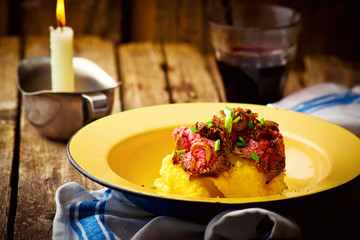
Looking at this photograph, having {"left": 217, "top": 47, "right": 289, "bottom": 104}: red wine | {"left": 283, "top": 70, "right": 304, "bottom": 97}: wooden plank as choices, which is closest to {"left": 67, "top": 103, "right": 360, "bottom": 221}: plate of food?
{"left": 217, "top": 47, "right": 289, "bottom": 104}: red wine

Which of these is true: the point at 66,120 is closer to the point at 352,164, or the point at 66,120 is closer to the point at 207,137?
the point at 207,137

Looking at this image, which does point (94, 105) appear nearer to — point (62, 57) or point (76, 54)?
point (62, 57)

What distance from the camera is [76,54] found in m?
2.20

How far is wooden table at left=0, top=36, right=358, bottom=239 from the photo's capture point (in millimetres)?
1200

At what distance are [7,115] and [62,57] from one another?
0.31 metres

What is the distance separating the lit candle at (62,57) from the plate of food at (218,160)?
0.30 metres

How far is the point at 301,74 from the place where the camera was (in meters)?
2.18

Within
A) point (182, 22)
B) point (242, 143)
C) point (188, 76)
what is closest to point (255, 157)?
point (242, 143)

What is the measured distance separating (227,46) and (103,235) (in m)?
0.95

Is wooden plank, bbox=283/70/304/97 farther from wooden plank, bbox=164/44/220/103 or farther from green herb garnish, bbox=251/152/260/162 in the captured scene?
green herb garnish, bbox=251/152/260/162

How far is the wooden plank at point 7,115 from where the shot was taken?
1.22 meters

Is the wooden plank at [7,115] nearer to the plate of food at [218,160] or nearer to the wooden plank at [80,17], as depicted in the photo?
the wooden plank at [80,17]

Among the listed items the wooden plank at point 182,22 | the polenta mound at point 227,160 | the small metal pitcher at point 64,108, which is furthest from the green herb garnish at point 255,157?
the wooden plank at point 182,22

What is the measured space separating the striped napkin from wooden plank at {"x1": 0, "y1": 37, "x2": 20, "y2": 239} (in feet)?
0.44
